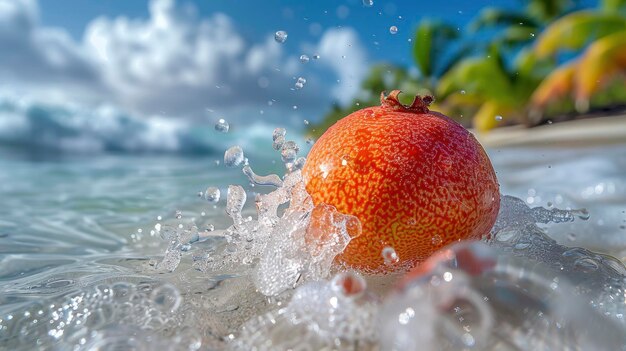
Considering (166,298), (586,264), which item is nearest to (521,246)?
(586,264)

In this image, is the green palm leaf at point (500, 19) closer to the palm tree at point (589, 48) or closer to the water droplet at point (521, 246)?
the palm tree at point (589, 48)

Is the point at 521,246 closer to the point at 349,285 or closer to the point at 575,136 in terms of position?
the point at 349,285

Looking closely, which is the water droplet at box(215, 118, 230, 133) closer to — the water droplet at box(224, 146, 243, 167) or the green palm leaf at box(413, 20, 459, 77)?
the water droplet at box(224, 146, 243, 167)

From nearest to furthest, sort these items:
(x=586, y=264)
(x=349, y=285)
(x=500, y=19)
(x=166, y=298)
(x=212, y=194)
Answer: (x=349, y=285) → (x=166, y=298) → (x=586, y=264) → (x=212, y=194) → (x=500, y=19)

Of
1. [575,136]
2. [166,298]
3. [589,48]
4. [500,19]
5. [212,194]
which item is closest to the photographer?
[166,298]

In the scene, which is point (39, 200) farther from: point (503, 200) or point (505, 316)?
point (505, 316)

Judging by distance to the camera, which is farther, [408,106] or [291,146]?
[291,146]
